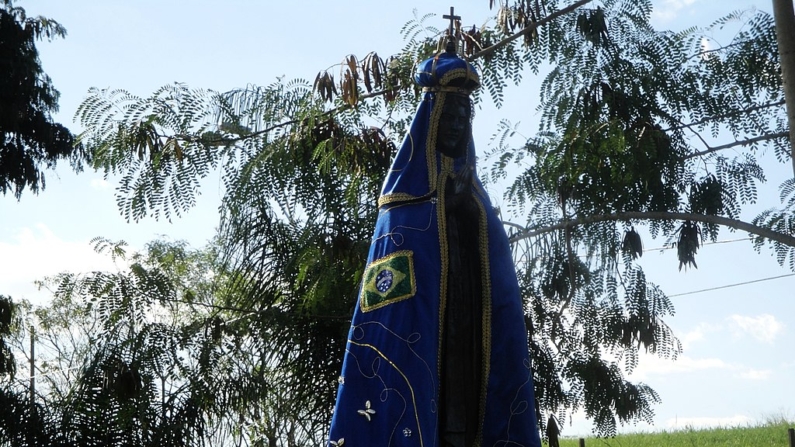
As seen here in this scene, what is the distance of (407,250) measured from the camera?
191 inches

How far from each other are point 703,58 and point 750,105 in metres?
0.57

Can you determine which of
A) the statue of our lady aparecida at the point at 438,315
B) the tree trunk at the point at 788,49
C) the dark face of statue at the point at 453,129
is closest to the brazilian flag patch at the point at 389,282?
the statue of our lady aparecida at the point at 438,315

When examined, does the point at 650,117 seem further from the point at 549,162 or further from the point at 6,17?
the point at 6,17

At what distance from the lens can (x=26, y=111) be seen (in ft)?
42.1

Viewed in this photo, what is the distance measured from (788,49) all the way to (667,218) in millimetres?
1731

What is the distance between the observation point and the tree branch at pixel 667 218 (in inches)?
324

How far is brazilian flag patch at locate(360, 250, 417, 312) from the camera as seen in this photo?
4781mm

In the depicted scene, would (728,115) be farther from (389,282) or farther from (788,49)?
(389,282)

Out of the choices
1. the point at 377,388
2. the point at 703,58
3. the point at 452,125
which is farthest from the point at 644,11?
the point at 377,388

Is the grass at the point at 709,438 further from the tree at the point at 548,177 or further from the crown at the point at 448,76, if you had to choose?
the crown at the point at 448,76

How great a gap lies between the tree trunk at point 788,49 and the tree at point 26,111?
313 inches

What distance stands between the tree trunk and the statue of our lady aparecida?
3.08m

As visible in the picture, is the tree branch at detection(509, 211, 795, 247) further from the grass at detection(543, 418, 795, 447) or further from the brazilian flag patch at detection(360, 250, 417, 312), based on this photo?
the brazilian flag patch at detection(360, 250, 417, 312)

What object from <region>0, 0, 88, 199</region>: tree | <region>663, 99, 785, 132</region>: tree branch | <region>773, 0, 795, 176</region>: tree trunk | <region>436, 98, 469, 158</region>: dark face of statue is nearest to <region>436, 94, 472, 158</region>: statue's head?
<region>436, 98, 469, 158</region>: dark face of statue
